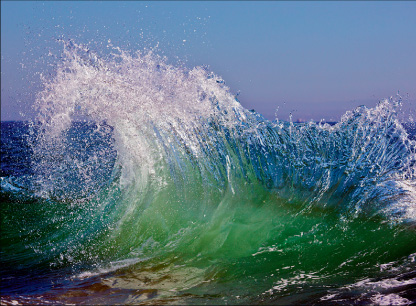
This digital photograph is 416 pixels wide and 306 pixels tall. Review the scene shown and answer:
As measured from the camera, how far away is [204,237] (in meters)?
5.55

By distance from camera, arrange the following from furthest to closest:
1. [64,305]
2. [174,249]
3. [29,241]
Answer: [29,241]
[174,249]
[64,305]

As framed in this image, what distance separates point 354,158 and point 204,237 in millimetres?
2899

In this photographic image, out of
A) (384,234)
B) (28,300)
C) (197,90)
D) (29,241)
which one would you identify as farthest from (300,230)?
(29,241)

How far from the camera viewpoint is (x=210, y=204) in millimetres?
6082

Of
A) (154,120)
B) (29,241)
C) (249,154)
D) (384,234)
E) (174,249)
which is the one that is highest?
(154,120)

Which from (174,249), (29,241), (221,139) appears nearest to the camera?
(174,249)

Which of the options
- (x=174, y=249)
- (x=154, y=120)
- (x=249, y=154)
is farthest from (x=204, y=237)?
(x=154, y=120)

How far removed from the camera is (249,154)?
22.0ft

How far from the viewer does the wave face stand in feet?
15.2

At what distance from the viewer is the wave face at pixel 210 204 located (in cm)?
462

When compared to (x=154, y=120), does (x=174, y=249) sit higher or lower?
lower

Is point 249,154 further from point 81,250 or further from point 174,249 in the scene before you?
point 81,250

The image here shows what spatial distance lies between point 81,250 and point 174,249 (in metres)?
1.27

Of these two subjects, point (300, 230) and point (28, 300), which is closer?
point (28, 300)
